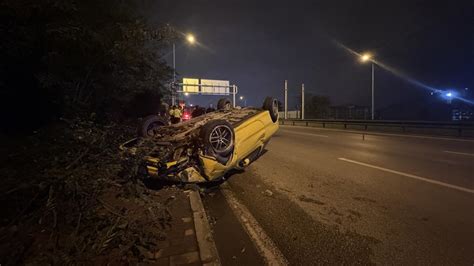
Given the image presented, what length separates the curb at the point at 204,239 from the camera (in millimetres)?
2774

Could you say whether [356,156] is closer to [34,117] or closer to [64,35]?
[64,35]

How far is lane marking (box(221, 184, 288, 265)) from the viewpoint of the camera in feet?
9.64

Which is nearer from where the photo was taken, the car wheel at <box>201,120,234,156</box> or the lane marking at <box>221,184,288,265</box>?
the lane marking at <box>221,184,288,265</box>

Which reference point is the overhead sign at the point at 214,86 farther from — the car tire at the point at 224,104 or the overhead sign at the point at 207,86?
the car tire at the point at 224,104

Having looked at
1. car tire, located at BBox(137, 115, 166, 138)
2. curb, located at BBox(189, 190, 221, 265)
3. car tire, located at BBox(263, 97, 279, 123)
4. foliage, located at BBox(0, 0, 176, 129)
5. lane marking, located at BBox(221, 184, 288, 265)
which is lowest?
lane marking, located at BBox(221, 184, 288, 265)

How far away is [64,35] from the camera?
5945mm

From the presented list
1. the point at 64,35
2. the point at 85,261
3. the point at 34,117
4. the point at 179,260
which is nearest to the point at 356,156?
the point at 179,260

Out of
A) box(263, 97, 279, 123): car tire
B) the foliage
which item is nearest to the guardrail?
box(263, 97, 279, 123): car tire

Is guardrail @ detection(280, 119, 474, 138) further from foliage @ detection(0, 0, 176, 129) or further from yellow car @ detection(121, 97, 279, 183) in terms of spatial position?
foliage @ detection(0, 0, 176, 129)

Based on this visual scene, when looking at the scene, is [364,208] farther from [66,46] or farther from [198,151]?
[66,46]

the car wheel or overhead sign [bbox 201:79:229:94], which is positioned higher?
overhead sign [bbox 201:79:229:94]

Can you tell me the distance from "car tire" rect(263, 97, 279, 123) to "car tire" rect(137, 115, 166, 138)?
267 cm

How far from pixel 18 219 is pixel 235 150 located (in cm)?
333

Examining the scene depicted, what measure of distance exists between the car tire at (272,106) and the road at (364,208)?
1432 millimetres
